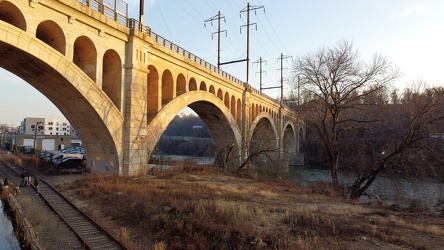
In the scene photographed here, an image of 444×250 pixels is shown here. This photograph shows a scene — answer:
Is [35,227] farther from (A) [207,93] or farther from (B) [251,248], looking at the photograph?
(A) [207,93]

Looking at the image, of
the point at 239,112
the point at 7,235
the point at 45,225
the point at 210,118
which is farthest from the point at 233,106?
the point at 45,225

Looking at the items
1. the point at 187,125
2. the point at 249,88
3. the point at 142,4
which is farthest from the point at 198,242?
the point at 187,125

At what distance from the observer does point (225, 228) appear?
960cm

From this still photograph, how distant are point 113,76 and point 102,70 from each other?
2.44 ft

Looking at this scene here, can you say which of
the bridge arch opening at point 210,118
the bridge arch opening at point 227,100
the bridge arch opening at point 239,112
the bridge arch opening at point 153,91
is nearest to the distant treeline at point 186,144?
the bridge arch opening at point 210,118

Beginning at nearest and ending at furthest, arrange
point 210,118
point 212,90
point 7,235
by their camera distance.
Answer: point 7,235 < point 212,90 < point 210,118

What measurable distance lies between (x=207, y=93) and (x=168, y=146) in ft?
273

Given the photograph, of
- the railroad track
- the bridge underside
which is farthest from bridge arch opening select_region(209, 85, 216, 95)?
the railroad track

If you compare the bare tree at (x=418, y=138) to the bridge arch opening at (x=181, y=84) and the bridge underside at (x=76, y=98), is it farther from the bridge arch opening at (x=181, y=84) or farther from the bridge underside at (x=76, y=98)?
the bridge underside at (x=76, y=98)

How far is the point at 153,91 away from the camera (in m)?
23.7

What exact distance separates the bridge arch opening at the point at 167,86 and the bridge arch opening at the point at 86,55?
25.1 ft

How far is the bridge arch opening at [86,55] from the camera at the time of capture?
57.5ft

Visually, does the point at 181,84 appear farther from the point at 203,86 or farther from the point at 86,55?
the point at 86,55

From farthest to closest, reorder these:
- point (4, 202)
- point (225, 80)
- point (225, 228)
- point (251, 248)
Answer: point (225, 80) < point (4, 202) < point (225, 228) < point (251, 248)
